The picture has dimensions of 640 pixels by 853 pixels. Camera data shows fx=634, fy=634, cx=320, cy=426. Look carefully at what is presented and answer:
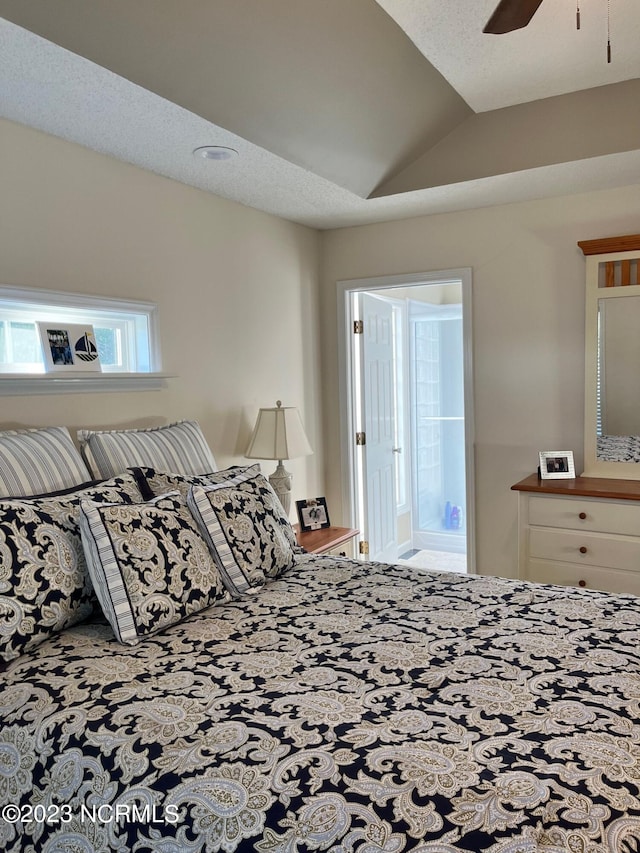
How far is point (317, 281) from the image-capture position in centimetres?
413

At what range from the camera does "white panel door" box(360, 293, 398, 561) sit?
429 cm

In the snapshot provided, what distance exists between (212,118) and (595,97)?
5.58ft

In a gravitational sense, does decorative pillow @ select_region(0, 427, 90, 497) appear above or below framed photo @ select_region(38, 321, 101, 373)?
below

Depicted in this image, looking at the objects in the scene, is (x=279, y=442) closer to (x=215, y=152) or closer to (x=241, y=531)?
(x=241, y=531)

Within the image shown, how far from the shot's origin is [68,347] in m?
2.46

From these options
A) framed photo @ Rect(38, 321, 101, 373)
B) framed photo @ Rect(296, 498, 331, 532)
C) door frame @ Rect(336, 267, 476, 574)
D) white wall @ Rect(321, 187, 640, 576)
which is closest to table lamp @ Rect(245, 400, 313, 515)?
framed photo @ Rect(296, 498, 331, 532)

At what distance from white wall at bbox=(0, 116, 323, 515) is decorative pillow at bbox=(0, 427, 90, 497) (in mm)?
229

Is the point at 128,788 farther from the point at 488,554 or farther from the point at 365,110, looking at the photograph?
the point at 488,554

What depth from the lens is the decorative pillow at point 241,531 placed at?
202 centimetres

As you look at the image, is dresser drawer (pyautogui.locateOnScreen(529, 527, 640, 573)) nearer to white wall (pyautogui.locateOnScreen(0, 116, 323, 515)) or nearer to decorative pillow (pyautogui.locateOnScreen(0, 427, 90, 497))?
white wall (pyautogui.locateOnScreen(0, 116, 323, 515))

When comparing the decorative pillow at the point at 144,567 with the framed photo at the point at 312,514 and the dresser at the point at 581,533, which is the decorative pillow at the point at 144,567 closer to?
the framed photo at the point at 312,514

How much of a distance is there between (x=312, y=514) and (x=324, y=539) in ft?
0.80

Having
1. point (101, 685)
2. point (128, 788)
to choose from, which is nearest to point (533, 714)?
point (128, 788)

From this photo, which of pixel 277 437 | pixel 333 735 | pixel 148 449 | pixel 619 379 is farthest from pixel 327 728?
pixel 619 379
